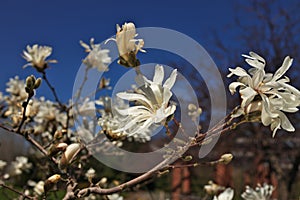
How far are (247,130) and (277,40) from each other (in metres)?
1.30

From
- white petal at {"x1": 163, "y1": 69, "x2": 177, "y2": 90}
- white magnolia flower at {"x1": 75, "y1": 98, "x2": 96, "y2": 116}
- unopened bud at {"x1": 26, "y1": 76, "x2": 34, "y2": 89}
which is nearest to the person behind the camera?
white petal at {"x1": 163, "y1": 69, "x2": 177, "y2": 90}

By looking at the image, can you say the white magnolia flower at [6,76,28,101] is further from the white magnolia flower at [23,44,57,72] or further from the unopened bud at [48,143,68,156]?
the unopened bud at [48,143,68,156]

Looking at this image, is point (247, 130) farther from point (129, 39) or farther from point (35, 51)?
point (129, 39)

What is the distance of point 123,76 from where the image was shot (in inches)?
33.5

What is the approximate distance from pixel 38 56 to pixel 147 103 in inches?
33.3

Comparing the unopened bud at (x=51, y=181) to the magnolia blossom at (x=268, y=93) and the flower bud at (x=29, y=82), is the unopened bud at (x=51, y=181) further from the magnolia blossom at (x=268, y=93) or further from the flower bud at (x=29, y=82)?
the magnolia blossom at (x=268, y=93)

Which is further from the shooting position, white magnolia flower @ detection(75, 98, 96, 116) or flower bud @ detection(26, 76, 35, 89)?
white magnolia flower @ detection(75, 98, 96, 116)

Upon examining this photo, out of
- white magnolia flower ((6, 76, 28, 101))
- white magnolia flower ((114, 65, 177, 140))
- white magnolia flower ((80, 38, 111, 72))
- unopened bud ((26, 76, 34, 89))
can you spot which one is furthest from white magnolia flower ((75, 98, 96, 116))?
white magnolia flower ((114, 65, 177, 140))

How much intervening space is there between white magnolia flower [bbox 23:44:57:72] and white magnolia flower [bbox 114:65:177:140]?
30.7 inches

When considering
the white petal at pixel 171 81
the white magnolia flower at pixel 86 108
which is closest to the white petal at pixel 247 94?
the white petal at pixel 171 81

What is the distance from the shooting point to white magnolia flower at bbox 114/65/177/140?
2.15 ft

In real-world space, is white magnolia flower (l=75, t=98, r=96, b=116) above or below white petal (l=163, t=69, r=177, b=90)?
above

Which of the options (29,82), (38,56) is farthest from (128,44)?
(38,56)

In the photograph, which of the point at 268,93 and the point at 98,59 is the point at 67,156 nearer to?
the point at 268,93
